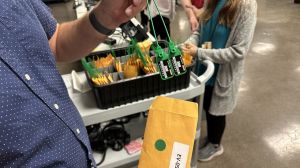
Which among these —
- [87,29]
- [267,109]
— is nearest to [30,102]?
[87,29]

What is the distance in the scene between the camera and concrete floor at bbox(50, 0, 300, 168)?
1999mm

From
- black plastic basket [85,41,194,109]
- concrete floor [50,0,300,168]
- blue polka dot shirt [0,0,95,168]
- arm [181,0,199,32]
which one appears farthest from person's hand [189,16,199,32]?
blue polka dot shirt [0,0,95,168]

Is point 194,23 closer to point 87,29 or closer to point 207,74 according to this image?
point 207,74

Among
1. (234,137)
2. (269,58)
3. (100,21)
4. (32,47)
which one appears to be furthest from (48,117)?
(269,58)

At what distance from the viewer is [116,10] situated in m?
0.68

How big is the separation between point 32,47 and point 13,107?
16 cm

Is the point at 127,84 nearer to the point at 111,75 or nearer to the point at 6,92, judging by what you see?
the point at 111,75

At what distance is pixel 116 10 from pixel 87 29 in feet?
0.48

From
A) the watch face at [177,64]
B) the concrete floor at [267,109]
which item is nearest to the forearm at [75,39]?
the watch face at [177,64]

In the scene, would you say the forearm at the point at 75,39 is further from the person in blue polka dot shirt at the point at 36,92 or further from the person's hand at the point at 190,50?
the person's hand at the point at 190,50

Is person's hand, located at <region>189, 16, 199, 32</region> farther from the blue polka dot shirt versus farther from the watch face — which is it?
the blue polka dot shirt

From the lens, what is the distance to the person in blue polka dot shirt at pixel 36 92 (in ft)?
1.89

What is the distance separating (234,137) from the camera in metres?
2.20

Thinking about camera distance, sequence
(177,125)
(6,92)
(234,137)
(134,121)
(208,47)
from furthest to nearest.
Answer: (234,137)
(134,121)
(208,47)
(177,125)
(6,92)
